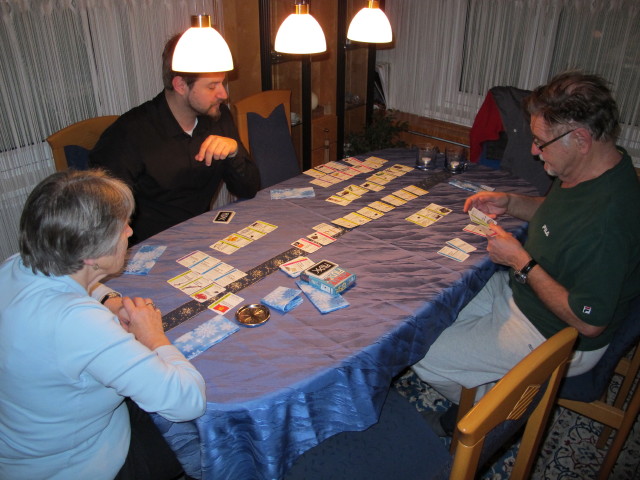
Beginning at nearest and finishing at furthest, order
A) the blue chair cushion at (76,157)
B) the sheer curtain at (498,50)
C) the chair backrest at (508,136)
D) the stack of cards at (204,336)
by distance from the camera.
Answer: the stack of cards at (204,336)
the blue chair cushion at (76,157)
the chair backrest at (508,136)
the sheer curtain at (498,50)

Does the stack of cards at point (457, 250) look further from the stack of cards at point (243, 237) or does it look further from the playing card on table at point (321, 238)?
the stack of cards at point (243, 237)

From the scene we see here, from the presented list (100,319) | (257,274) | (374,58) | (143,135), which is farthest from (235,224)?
(374,58)

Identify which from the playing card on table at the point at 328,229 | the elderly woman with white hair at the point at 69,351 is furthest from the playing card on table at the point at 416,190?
the elderly woman with white hair at the point at 69,351

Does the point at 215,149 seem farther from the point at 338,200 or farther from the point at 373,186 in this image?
the point at 373,186

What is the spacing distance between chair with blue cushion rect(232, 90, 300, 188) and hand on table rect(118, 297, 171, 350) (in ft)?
5.83

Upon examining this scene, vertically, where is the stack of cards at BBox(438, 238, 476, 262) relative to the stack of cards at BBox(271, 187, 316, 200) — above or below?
below

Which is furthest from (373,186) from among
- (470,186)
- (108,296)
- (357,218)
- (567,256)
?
(108,296)

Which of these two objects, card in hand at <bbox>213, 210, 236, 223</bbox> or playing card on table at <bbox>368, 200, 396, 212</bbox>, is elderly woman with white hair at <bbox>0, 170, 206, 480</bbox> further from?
playing card on table at <bbox>368, 200, 396, 212</bbox>

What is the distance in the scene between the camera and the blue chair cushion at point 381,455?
1506mm

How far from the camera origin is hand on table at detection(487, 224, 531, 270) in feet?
6.32

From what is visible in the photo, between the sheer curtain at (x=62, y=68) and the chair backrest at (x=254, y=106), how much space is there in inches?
24.9

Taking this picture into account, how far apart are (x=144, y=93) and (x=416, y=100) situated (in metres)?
2.65

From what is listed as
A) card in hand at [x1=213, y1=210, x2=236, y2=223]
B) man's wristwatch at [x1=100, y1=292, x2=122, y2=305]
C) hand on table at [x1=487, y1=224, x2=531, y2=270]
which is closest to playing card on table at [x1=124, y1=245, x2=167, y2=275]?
man's wristwatch at [x1=100, y1=292, x2=122, y2=305]

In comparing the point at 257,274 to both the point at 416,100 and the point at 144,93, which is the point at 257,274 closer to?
the point at 144,93
